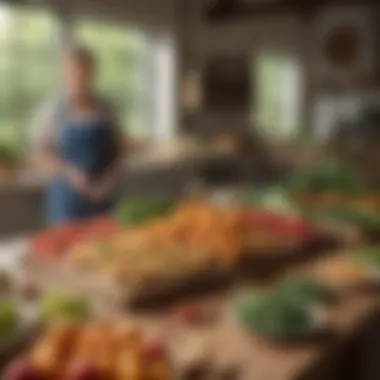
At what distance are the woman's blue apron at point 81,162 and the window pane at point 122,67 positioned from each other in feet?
0.19

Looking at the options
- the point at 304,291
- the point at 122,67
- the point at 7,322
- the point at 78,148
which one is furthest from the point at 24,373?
the point at 122,67

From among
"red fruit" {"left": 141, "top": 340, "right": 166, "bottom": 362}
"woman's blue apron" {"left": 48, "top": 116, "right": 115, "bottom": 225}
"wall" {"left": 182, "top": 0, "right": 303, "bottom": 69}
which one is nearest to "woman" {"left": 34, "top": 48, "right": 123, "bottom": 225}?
"woman's blue apron" {"left": 48, "top": 116, "right": 115, "bottom": 225}

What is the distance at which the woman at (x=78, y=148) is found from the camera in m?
1.34

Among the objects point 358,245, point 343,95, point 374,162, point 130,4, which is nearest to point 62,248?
point 358,245

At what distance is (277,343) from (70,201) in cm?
49

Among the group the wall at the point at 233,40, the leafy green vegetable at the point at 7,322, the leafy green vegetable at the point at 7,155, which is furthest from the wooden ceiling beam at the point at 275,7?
the leafy green vegetable at the point at 7,322

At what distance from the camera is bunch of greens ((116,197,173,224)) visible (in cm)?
135

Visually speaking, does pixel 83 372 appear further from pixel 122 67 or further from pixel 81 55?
pixel 122 67

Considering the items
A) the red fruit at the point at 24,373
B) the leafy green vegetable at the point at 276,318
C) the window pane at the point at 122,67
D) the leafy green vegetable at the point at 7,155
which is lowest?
the leafy green vegetable at the point at 276,318

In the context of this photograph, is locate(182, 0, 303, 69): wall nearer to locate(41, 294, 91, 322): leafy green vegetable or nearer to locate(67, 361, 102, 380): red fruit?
locate(41, 294, 91, 322): leafy green vegetable

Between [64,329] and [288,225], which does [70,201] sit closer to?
[288,225]

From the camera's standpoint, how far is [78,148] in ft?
4.44

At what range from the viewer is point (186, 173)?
188 cm

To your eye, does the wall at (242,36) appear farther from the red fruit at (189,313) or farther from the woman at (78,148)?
the red fruit at (189,313)
